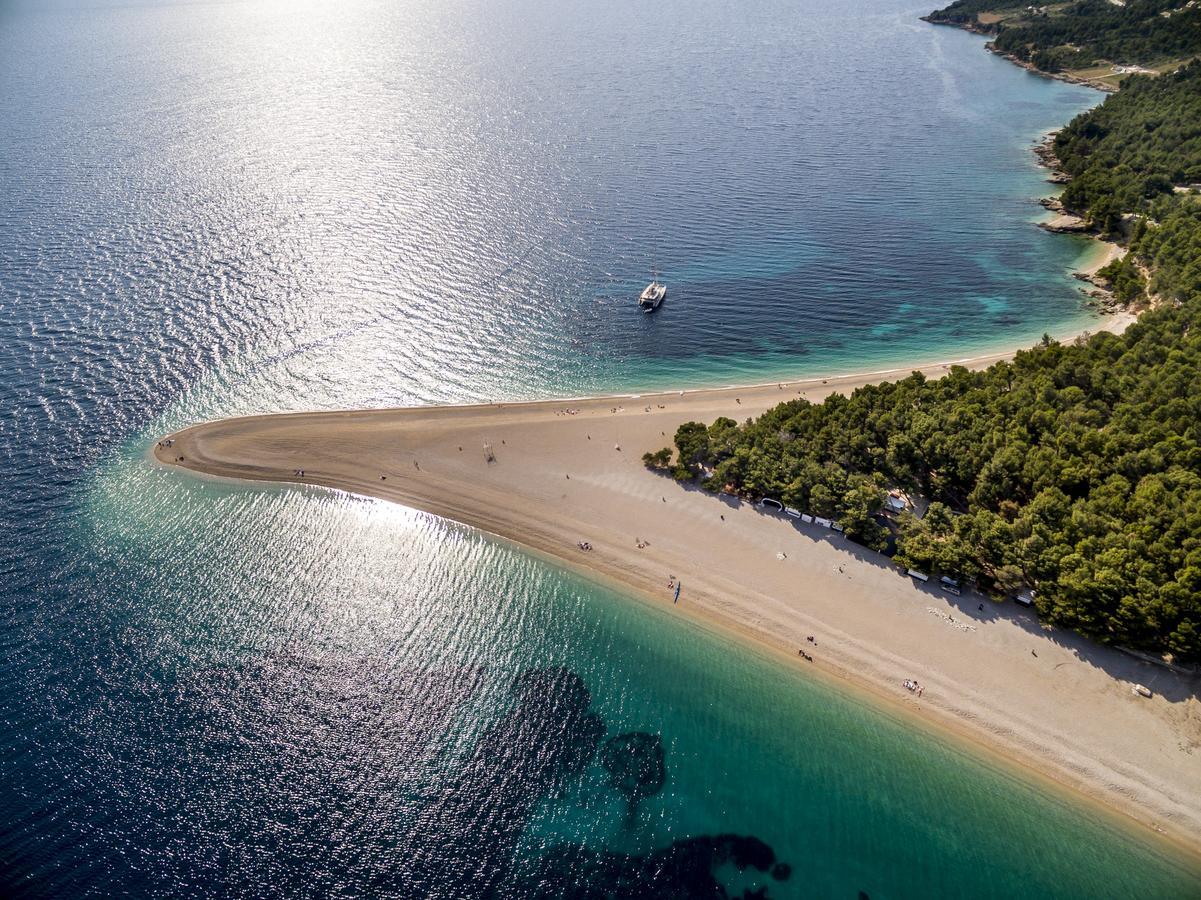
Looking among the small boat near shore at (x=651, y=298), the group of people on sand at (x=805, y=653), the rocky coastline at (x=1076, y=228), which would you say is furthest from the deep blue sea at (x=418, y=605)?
the rocky coastline at (x=1076, y=228)

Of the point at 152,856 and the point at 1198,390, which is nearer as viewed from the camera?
the point at 152,856

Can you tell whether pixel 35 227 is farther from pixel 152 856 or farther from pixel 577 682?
pixel 577 682

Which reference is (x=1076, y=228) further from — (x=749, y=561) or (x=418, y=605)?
(x=418, y=605)

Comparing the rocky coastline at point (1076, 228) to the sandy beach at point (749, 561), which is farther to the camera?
the rocky coastline at point (1076, 228)

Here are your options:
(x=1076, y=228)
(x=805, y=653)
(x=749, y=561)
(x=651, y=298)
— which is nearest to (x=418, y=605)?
(x=749, y=561)

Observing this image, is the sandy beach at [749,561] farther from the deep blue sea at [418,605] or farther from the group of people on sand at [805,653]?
the deep blue sea at [418,605]

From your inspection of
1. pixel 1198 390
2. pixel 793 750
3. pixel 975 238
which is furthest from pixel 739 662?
pixel 975 238
